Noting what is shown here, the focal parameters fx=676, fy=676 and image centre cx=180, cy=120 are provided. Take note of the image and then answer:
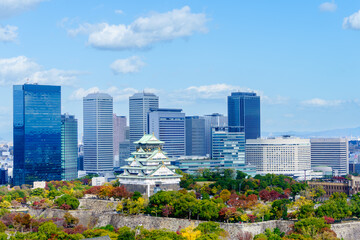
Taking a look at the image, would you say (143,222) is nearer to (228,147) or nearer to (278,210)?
(278,210)

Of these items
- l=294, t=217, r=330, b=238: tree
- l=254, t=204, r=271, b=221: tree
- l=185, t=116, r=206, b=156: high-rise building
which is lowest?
l=294, t=217, r=330, b=238: tree

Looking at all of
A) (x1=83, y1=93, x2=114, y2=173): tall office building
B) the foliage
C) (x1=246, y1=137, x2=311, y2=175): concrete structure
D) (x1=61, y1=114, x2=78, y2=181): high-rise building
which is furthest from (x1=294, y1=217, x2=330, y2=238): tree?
(x1=83, y1=93, x2=114, y2=173): tall office building

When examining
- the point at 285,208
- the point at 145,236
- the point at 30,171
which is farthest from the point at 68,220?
the point at 30,171

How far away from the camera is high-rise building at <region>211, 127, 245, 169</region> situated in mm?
142500

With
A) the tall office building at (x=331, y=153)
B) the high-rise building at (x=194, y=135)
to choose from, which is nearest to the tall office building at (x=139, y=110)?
the high-rise building at (x=194, y=135)

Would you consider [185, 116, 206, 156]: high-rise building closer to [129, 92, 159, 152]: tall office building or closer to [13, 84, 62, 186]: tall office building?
[129, 92, 159, 152]: tall office building

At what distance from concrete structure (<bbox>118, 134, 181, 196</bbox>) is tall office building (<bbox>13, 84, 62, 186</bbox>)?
64785 mm

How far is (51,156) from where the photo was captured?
5935 inches

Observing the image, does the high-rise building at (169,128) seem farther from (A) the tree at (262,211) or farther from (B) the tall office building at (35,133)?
(A) the tree at (262,211)

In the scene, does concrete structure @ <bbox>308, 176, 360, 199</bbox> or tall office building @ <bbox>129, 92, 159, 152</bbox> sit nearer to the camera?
concrete structure @ <bbox>308, 176, 360, 199</bbox>

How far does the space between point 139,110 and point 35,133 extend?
1979 inches

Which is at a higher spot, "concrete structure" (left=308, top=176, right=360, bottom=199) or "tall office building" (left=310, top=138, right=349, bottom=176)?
"tall office building" (left=310, top=138, right=349, bottom=176)

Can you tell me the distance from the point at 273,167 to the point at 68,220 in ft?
329

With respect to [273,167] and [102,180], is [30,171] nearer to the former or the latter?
[102,180]
